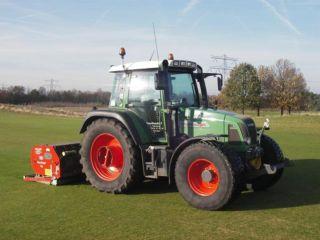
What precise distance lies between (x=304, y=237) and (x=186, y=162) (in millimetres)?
2343

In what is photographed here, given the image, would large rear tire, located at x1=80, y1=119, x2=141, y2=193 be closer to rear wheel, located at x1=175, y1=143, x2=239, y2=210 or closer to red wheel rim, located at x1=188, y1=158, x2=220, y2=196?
rear wheel, located at x1=175, y1=143, x2=239, y2=210

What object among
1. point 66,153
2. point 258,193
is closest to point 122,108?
point 66,153

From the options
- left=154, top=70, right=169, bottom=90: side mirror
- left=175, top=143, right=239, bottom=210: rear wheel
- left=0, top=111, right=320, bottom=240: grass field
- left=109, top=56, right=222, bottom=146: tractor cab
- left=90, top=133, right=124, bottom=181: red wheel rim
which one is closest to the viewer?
left=0, top=111, right=320, bottom=240: grass field

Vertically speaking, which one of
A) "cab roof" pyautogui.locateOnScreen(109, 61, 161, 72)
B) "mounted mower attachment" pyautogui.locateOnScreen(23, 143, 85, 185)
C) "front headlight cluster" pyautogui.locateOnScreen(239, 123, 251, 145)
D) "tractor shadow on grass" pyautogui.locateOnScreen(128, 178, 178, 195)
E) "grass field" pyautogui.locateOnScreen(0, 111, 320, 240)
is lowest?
"grass field" pyautogui.locateOnScreen(0, 111, 320, 240)

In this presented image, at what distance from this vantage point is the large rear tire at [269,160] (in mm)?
8867

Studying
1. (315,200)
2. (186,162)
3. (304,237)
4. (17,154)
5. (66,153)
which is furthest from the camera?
(17,154)

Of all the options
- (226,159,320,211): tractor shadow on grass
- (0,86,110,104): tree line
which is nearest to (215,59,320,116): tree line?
(0,86,110,104): tree line

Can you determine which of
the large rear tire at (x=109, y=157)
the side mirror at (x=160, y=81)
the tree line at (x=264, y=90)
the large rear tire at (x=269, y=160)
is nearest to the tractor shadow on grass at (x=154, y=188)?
the large rear tire at (x=109, y=157)

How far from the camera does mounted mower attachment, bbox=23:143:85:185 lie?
31.4ft

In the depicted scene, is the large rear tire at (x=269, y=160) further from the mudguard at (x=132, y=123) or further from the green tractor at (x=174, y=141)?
the mudguard at (x=132, y=123)

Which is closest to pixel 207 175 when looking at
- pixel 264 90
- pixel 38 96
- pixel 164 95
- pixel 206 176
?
pixel 206 176

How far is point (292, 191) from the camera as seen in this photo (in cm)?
899

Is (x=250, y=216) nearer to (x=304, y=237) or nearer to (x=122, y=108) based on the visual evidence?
(x=304, y=237)

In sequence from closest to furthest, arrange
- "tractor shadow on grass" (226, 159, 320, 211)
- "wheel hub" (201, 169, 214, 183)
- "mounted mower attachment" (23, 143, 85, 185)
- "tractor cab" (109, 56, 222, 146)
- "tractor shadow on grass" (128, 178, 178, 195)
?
"wheel hub" (201, 169, 214, 183) → "tractor shadow on grass" (226, 159, 320, 211) → "tractor cab" (109, 56, 222, 146) → "tractor shadow on grass" (128, 178, 178, 195) → "mounted mower attachment" (23, 143, 85, 185)
